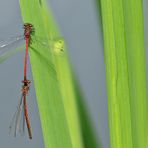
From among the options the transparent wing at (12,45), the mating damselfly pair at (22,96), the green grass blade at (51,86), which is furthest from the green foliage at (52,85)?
the transparent wing at (12,45)

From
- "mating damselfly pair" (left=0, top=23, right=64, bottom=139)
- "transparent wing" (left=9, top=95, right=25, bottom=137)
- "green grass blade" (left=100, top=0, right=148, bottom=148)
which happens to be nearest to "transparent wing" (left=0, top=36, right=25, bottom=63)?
"mating damselfly pair" (left=0, top=23, right=64, bottom=139)

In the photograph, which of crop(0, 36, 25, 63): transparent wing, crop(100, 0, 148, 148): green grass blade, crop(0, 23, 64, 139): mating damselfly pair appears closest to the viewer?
crop(100, 0, 148, 148): green grass blade

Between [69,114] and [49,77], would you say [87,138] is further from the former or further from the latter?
[49,77]

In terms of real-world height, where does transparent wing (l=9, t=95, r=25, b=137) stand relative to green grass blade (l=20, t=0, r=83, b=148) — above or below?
below

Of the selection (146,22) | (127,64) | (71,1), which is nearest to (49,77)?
(127,64)

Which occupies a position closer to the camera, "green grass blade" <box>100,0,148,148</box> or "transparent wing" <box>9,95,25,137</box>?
"green grass blade" <box>100,0,148,148</box>

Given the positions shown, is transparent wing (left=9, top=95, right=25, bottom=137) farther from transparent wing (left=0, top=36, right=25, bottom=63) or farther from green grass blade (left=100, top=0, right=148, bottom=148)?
green grass blade (left=100, top=0, right=148, bottom=148)

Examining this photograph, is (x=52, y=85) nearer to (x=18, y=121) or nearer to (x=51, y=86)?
(x=51, y=86)
